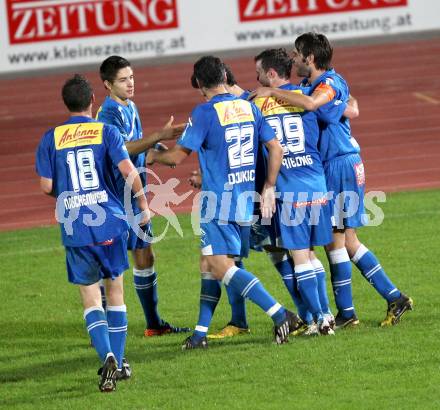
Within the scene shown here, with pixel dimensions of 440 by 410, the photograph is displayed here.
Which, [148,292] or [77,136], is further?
[148,292]

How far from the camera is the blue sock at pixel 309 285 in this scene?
792 centimetres

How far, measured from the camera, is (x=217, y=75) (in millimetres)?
7457

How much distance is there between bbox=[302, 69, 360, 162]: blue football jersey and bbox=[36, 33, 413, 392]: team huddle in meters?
0.01

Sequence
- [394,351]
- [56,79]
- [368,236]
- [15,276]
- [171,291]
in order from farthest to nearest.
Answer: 1. [56,79]
2. [368,236]
3. [15,276]
4. [171,291]
5. [394,351]

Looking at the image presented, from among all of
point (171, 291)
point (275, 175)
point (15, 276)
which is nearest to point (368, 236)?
point (171, 291)

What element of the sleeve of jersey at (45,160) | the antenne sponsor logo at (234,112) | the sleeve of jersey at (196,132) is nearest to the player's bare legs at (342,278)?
the antenne sponsor logo at (234,112)

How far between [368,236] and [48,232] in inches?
161

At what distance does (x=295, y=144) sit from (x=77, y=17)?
59.0 ft

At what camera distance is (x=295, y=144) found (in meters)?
7.89

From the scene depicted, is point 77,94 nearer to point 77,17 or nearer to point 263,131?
point 263,131

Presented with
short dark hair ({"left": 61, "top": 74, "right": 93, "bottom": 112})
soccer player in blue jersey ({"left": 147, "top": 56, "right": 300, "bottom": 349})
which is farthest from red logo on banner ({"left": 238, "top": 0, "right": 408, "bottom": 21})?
short dark hair ({"left": 61, "top": 74, "right": 93, "bottom": 112})

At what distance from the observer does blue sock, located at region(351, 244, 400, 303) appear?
27.3ft

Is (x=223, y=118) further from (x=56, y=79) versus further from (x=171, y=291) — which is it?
(x=56, y=79)

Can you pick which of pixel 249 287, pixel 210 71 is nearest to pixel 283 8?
pixel 210 71
